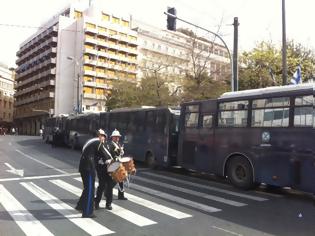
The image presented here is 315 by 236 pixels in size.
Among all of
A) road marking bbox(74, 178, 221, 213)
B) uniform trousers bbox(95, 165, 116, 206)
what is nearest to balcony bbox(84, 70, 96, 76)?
road marking bbox(74, 178, 221, 213)

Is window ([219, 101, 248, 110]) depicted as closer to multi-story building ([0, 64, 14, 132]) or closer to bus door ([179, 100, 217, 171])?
bus door ([179, 100, 217, 171])

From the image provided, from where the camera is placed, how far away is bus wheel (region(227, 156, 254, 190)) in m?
13.0

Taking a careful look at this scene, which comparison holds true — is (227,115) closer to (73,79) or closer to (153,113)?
(153,113)

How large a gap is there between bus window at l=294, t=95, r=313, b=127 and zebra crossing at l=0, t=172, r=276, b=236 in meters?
2.28

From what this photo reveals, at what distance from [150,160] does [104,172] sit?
32.7 feet

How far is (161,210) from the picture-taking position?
965 centimetres

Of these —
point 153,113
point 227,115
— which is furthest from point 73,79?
point 227,115

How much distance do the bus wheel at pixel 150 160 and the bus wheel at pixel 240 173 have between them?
18.4ft

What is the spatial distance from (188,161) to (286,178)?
4.88 m

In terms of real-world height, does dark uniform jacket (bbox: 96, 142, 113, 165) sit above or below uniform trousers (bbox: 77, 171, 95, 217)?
above

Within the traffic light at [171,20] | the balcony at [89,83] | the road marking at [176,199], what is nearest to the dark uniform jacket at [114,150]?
the road marking at [176,199]

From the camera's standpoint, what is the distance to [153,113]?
19484mm

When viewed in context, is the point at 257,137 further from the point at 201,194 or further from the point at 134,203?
the point at 134,203

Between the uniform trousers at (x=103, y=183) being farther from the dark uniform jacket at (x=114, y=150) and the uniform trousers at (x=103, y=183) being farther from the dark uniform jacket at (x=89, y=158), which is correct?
the dark uniform jacket at (x=114, y=150)
